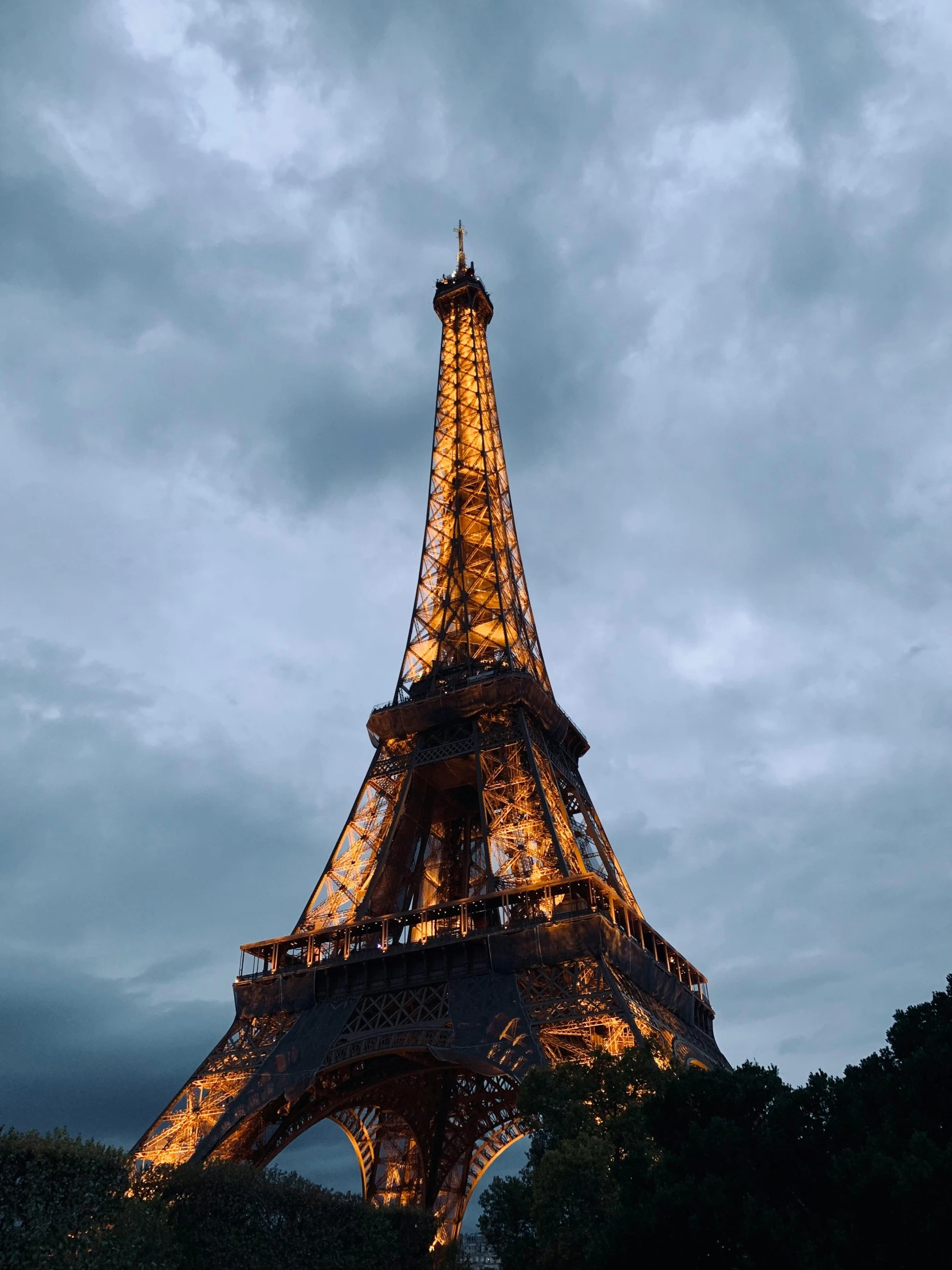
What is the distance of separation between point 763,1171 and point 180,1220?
43.6 ft

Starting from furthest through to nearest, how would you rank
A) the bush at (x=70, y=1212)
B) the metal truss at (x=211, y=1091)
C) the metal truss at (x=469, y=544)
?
the metal truss at (x=469, y=544), the metal truss at (x=211, y=1091), the bush at (x=70, y=1212)

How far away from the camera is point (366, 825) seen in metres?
40.9

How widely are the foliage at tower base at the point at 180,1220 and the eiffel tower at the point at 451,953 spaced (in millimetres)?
4097

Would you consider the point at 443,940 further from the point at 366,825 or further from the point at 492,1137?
the point at 492,1137

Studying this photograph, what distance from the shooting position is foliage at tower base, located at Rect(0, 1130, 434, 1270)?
63.8 feet

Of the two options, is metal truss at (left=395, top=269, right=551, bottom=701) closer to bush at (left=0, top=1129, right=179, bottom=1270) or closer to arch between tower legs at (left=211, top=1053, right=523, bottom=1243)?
arch between tower legs at (left=211, top=1053, right=523, bottom=1243)

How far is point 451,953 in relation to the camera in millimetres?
34125

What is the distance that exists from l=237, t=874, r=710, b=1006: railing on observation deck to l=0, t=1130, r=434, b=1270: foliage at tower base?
9394 millimetres

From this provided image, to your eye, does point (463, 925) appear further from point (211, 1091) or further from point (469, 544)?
point (469, 544)

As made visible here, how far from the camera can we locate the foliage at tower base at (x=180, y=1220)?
63.8ft

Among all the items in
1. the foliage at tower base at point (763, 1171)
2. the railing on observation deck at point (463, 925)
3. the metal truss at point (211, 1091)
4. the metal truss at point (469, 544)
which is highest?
the metal truss at point (469, 544)

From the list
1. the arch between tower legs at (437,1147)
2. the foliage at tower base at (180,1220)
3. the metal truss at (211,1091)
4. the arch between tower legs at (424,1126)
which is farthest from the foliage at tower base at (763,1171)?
the arch between tower legs at (437,1147)

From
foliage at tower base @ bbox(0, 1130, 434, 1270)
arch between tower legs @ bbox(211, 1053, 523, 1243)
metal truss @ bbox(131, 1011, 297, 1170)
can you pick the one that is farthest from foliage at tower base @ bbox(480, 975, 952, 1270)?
arch between tower legs @ bbox(211, 1053, 523, 1243)

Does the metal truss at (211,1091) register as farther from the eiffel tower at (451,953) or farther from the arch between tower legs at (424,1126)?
the arch between tower legs at (424,1126)
